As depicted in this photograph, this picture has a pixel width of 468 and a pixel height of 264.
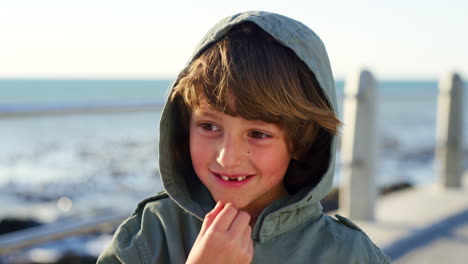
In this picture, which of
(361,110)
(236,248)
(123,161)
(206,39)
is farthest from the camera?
(123,161)

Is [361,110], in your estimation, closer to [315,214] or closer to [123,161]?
[315,214]

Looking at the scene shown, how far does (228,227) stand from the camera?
123cm

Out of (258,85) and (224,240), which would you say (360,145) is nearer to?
(258,85)

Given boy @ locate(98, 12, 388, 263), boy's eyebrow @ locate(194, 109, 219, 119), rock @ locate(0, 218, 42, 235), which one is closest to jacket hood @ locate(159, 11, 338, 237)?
boy @ locate(98, 12, 388, 263)

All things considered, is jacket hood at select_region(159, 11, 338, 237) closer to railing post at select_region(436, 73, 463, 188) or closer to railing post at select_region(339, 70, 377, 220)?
railing post at select_region(339, 70, 377, 220)

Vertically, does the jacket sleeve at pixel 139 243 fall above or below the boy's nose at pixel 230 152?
below

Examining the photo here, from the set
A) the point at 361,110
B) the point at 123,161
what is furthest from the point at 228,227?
the point at 123,161

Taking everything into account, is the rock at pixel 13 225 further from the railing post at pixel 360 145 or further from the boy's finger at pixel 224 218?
the boy's finger at pixel 224 218

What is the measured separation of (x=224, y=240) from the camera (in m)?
1.20

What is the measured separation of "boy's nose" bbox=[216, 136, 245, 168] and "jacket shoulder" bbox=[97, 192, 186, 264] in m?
0.25

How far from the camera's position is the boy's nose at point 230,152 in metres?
1.32

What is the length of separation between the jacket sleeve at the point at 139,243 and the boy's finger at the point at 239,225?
259mm

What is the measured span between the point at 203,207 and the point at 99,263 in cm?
29

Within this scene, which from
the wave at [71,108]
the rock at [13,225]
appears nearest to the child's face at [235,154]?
the wave at [71,108]
